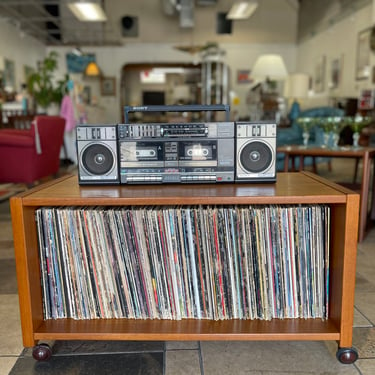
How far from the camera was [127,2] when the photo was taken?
9.96 meters

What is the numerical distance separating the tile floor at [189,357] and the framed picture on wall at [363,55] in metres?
5.88

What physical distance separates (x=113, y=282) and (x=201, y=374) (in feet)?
1.21

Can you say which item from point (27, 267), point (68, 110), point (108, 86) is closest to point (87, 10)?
point (68, 110)

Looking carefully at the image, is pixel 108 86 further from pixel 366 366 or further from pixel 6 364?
pixel 366 366

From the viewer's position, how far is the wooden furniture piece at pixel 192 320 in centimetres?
106

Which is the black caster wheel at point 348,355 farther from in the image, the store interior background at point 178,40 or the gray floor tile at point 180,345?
the store interior background at point 178,40

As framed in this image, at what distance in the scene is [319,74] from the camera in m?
8.52

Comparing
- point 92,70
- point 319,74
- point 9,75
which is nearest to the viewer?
point 9,75

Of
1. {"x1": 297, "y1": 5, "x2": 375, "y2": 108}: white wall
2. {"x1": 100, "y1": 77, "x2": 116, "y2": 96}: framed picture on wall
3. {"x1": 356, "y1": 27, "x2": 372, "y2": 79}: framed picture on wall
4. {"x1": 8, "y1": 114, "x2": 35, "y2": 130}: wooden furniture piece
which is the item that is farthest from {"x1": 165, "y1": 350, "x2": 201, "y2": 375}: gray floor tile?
{"x1": 100, "y1": 77, "x2": 116, "y2": 96}: framed picture on wall

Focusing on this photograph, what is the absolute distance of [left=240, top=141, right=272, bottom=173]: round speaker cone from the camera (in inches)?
48.9

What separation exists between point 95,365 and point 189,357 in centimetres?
28

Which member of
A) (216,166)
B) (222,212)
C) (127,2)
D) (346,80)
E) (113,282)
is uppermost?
(127,2)

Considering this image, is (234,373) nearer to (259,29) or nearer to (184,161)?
(184,161)

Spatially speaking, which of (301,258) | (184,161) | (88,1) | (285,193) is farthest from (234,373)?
(88,1)
